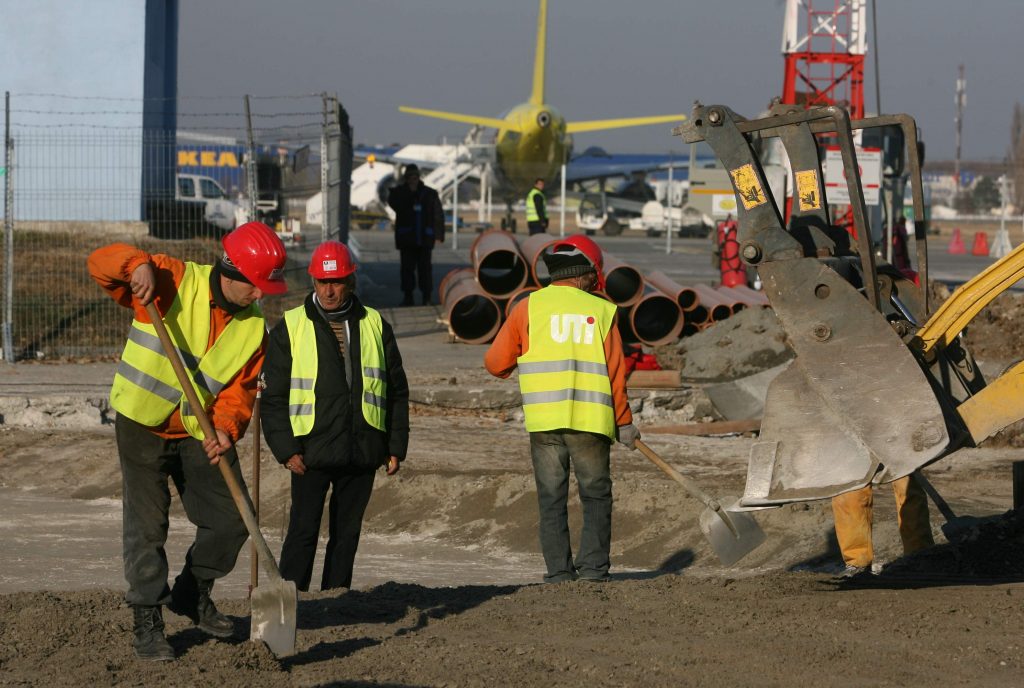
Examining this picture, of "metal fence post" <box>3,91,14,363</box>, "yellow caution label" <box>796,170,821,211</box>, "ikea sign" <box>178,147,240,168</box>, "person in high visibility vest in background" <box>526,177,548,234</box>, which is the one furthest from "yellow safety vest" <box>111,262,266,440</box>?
"ikea sign" <box>178,147,240,168</box>

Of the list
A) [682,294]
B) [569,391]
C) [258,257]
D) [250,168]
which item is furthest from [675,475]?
[682,294]

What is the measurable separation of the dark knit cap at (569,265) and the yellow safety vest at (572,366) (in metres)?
0.17

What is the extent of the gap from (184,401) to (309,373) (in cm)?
121

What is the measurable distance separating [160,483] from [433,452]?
5.90m

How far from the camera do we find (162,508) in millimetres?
5738

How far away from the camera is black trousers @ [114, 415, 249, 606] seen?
222 inches

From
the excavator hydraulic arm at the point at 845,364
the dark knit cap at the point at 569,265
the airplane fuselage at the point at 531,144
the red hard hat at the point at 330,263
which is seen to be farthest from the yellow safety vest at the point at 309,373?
the airplane fuselage at the point at 531,144

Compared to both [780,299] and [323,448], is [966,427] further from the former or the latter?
[323,448]

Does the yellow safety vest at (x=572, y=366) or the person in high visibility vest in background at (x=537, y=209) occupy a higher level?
the person in high visibility vest in background at (x=537, y=209)

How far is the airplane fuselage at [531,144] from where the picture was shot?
149ft

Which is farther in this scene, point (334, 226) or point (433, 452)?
point (334, 226)

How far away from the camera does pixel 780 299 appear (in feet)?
20.8

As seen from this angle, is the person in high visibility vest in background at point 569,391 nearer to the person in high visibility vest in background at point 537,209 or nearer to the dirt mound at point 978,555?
the dirt mound at point 978,555

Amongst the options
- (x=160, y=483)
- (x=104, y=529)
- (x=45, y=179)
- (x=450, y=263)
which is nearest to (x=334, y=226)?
(x=45, y=179)
